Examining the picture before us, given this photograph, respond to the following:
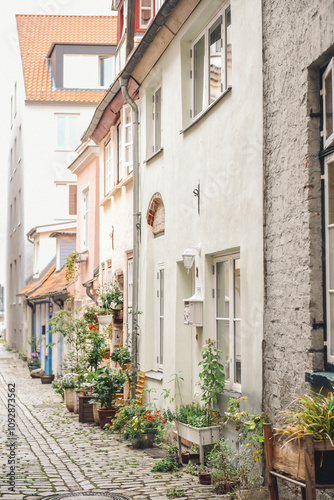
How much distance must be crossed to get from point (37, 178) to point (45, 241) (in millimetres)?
4031

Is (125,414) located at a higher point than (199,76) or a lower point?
lower

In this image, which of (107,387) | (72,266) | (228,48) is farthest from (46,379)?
(228,48)

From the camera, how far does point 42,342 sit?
27547mm

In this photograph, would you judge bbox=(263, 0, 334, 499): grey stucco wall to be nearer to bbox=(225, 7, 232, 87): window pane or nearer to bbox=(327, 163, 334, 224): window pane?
bbox=(327, 163, 334, 224): window pane

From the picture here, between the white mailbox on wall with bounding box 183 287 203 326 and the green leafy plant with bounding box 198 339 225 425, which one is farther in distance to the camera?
the white mailbox on wall with bounding box 183 287 203 326

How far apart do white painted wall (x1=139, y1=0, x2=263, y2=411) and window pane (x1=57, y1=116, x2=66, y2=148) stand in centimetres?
1969

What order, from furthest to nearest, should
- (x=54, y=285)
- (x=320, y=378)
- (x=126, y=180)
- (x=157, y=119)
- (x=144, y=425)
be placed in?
(x=54, y=285) < (x=126, y=180) < (x=157, y=119) < (x=144, y=425) < (x=320, y=378)

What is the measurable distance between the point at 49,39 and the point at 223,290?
28.9 metres

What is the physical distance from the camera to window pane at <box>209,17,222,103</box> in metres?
9.56

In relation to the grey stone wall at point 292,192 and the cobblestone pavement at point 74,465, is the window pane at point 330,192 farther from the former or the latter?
the cobblestone pavement at point 74,465

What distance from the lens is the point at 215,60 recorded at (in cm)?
972

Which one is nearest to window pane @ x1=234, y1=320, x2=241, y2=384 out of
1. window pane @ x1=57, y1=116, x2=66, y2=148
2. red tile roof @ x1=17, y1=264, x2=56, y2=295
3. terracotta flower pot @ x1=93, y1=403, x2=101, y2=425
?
terracotta flower pot @ x1=93, y1=403, x2=101, y2=425

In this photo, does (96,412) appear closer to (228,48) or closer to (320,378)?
(228,48)

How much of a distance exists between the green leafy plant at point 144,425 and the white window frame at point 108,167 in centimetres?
709
